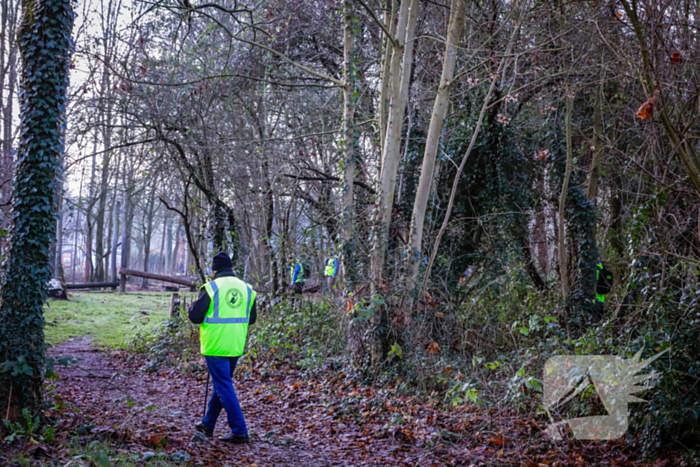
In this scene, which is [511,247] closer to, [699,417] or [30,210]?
[699,417]

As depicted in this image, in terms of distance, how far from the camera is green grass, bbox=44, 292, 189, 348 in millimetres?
13953

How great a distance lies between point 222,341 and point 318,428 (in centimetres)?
202

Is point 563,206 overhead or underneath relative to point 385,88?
underneath

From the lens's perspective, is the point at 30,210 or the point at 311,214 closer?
the point at 30,210

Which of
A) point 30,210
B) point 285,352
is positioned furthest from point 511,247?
point 30,210

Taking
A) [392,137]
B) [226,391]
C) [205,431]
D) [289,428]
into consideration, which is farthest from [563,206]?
[205,431]

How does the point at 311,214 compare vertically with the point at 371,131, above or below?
below

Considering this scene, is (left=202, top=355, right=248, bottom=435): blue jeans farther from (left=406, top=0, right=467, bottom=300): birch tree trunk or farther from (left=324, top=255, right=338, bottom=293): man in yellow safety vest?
(left=324, top=255, right=338, bottom=293): man in yellow safety vest

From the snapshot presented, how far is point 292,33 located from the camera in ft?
42.6

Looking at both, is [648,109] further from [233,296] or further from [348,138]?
[348,138]

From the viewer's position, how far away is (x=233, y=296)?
20.0 ft

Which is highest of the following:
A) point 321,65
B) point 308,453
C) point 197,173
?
point 321,65

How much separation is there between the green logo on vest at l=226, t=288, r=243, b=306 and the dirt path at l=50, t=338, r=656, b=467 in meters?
1.48

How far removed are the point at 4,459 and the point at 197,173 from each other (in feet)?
31.6
